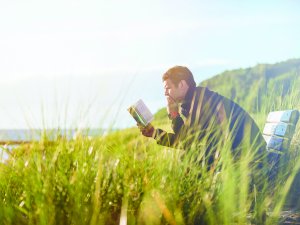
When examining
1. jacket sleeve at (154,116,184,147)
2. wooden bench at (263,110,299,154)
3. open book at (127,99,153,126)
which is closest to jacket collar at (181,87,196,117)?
jacket sleeve at (154,116,184,147)

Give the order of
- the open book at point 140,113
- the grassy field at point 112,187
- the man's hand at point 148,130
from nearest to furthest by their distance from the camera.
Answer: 1. the grassy field at point 112,187
2. the open book at point 140,113
3. the man's hand at point 148,130

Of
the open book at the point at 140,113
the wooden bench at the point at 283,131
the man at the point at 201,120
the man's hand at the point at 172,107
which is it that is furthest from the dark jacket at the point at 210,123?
the wooden bench at the point at 283,131

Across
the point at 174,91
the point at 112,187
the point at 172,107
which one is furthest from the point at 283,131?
the point at 112,187

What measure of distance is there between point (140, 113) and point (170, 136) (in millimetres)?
347

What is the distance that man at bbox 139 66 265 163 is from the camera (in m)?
4.11

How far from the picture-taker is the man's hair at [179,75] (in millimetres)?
4633

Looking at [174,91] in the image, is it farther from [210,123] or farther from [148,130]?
[210,123]

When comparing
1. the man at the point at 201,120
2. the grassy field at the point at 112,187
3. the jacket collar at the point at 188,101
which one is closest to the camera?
the grassy field at the point at 112,187

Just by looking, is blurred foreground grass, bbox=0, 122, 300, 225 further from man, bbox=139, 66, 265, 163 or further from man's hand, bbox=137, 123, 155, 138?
man's hand, bbox=137, 123, 155, 138

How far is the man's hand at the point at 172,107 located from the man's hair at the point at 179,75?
274 mm

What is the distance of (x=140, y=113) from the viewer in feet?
14.3

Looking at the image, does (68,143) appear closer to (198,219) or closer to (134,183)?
(134,183)

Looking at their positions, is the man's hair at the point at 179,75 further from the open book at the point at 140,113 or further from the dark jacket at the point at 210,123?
the open book at the point at 140,113

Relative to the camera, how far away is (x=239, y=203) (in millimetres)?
3717
